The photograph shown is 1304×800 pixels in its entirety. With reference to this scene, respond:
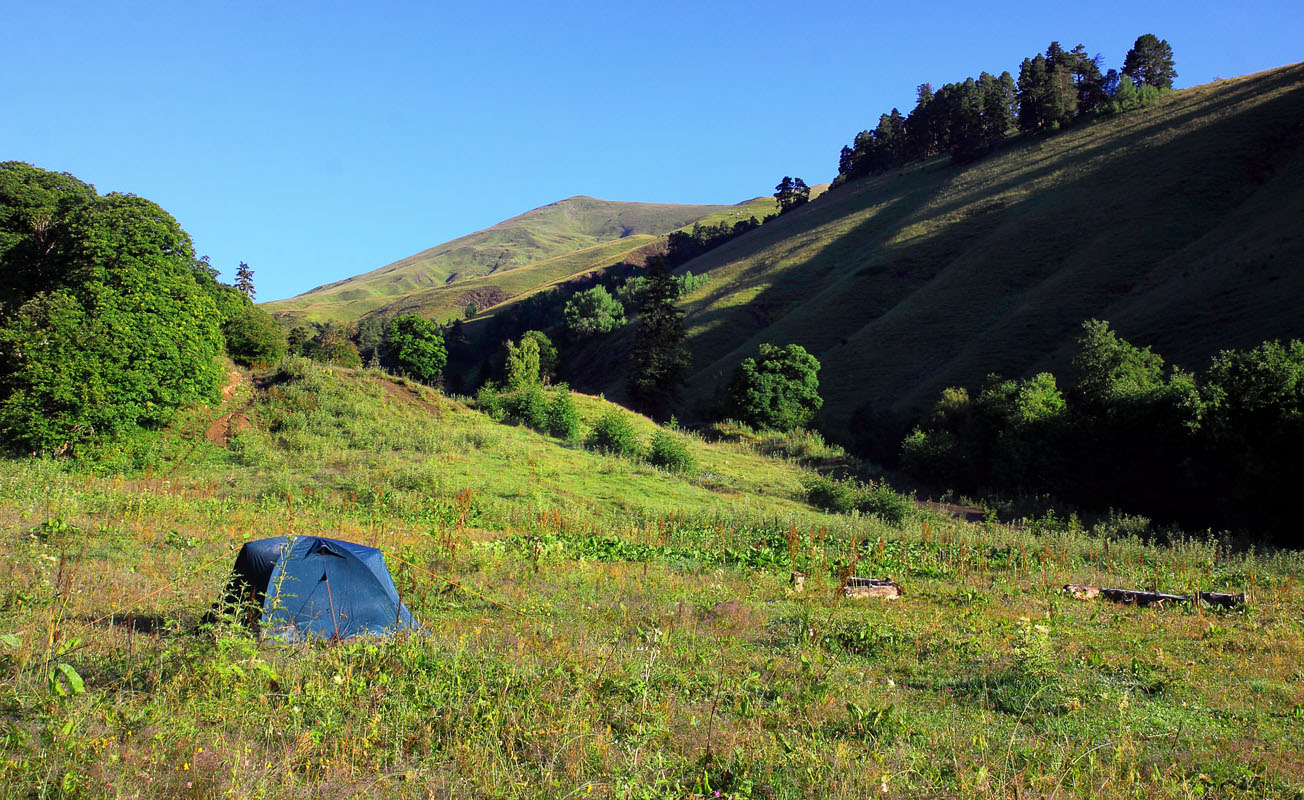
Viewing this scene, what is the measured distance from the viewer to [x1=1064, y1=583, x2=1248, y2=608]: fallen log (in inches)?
386

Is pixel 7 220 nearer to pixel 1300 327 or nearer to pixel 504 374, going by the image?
pixel 504 374

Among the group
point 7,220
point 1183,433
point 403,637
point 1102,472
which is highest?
point 7,220

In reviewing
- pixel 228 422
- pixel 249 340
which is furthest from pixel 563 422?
pixel 249 340

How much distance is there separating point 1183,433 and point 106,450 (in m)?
31.7

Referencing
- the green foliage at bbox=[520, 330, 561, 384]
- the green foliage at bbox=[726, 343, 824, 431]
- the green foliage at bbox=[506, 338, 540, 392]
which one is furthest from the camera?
the green foliage at bbox=[520, 330, 561, 384]

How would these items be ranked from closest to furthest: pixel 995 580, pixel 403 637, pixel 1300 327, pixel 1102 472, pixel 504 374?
1. pixel 403 637
2. pixel 995 580
3. pixel 1102 472
4. pixel 1300 327
5. pixel 504 374

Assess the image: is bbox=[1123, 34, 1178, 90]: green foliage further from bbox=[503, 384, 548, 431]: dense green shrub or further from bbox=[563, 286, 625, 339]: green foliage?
bbox=[503, 384, 548, 431]: dense green shrub

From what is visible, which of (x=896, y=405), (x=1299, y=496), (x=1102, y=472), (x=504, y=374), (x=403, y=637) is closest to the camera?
(x=403, y=637)

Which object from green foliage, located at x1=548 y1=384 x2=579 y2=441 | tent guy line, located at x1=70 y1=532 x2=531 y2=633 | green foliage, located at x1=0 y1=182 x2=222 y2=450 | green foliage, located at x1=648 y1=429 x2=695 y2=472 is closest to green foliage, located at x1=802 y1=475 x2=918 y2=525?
green foliage, located at x1=648 y1=429 x2=695 y2=472

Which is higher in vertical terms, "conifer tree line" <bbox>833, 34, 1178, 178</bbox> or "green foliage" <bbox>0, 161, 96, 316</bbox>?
"conifer tree line" <bbox>833, 34, 1178, 178</bbox>

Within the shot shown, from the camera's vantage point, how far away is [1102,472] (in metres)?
26.0

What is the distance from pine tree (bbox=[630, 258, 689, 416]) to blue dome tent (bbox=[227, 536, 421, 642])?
3995 cm

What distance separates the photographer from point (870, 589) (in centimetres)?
1062

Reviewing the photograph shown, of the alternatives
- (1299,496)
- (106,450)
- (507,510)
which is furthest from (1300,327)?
(106,450)
